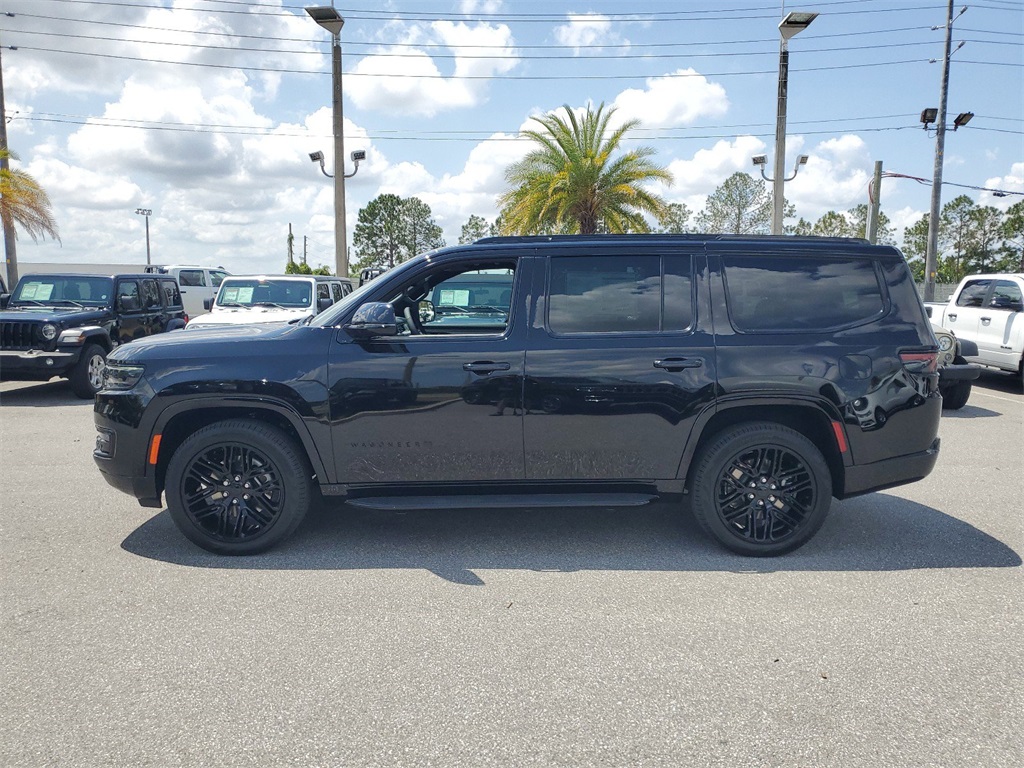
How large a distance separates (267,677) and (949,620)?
322cm

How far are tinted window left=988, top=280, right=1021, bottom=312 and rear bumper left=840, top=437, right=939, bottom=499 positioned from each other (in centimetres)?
875

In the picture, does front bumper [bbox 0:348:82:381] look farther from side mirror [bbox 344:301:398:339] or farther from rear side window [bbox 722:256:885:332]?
rear side window [bbox 722:256:885:332]

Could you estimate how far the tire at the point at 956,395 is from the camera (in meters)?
10.1

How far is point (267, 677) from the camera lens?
10.3 feet

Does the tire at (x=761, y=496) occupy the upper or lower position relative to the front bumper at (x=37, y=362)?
lower

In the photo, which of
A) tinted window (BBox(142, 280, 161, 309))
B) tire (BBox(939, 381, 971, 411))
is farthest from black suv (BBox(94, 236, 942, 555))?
tinted window (BBox(142, 280, 161, 309))

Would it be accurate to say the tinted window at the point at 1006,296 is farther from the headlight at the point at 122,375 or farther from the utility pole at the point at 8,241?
the utility pole at the point at 8,241

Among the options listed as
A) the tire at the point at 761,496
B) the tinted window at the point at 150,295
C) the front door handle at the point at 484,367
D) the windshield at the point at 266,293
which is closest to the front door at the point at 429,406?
the front door handle at the point at 484,367

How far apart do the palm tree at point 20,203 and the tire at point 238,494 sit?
79.2 feet

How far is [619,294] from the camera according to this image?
4613 millimetres

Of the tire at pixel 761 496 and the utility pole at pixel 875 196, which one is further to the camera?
the utility pole at pixel 875 196

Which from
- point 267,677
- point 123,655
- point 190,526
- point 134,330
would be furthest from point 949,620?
point 134,330

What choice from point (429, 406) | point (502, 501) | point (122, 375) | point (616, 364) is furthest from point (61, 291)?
point (616, 364)

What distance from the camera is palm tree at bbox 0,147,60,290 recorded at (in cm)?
2352
